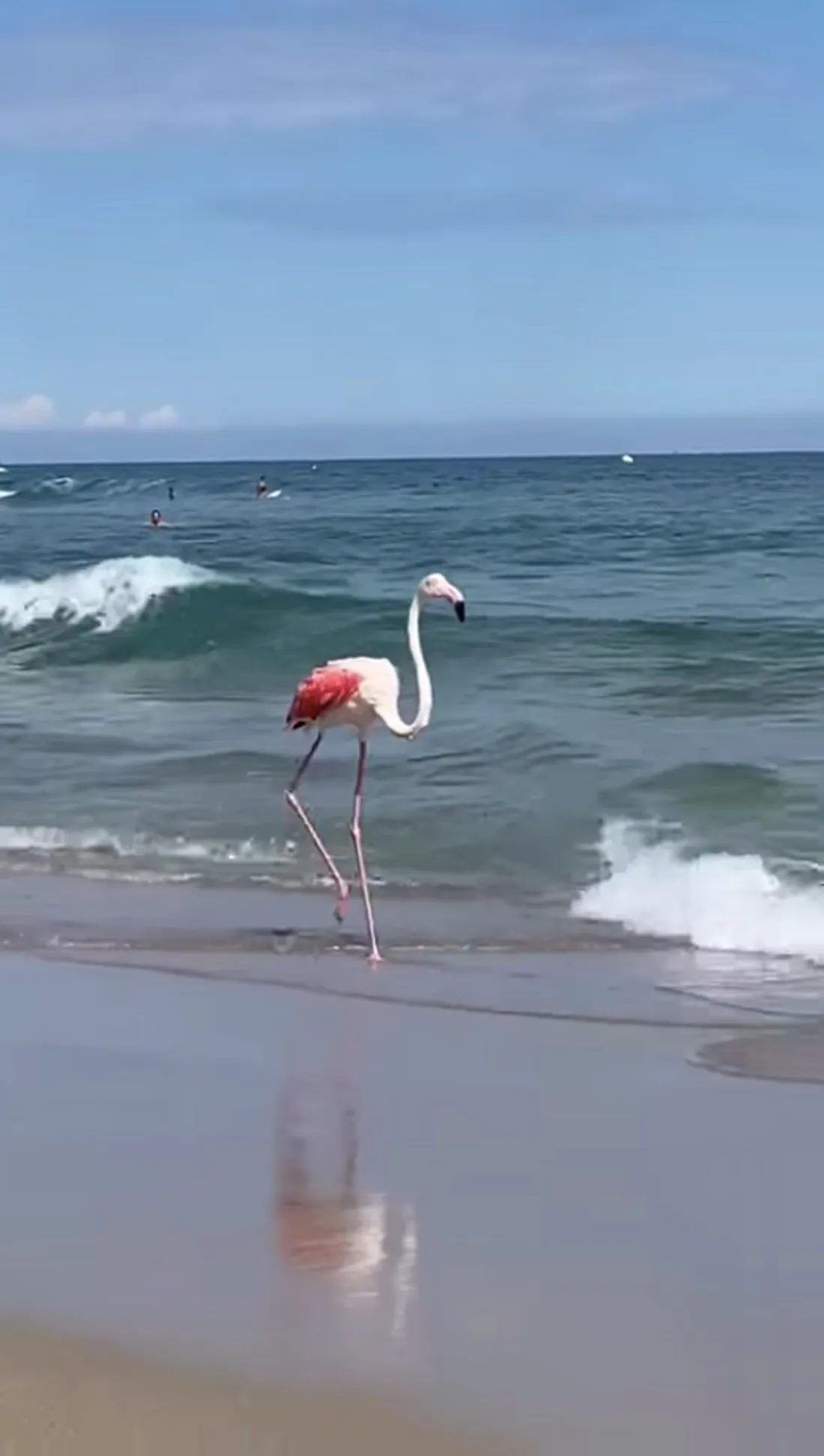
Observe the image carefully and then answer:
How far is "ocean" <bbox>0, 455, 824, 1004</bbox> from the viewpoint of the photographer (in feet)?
35.9

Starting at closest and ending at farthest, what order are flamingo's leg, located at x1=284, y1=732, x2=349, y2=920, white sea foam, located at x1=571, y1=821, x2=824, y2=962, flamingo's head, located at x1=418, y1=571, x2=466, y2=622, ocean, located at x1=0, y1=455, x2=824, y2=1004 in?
white sea foam, located at x1=571, y1=821, x2=824, y2=962, flamingo's leg, located at x1=284, y1=732, x2=349, y2=920, flamingo's head, located at x1=418, y1=571, x2=466, y2=622, ocean, located at x1=0, y1=455, x2=824, y2=1004

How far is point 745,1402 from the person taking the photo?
447 cm

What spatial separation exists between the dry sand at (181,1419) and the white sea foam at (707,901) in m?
5.15

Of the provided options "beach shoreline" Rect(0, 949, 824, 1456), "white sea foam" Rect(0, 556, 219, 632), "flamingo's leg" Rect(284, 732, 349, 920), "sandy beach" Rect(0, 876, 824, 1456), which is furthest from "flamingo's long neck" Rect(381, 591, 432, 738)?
"white sea foam" Rect(0, 556, 219, 632)

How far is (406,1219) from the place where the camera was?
5.55 meters

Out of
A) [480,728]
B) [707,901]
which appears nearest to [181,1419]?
[707,901]

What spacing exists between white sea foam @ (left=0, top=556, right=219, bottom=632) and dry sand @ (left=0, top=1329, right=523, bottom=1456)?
19505 mm

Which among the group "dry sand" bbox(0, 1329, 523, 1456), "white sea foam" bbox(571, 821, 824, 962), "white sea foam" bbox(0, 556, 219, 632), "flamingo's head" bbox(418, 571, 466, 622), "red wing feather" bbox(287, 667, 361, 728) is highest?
"flamingo's head" bbox(418, 571, 466, 622)

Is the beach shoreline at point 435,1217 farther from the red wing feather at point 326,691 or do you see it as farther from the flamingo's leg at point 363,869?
the red wing feather at point 326,691

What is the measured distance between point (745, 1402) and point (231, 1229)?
144 centimetres

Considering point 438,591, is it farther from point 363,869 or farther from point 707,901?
A: point 707,901

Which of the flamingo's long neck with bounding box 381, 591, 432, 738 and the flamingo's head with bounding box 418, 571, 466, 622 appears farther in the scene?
the flamingo's long neck with bounding box 381, 591, 432, 738

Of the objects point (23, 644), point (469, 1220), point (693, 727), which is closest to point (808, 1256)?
point (469, 1220)

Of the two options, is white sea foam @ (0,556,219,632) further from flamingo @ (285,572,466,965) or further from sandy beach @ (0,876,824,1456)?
sandy beach @ (0,876,824,1456)
